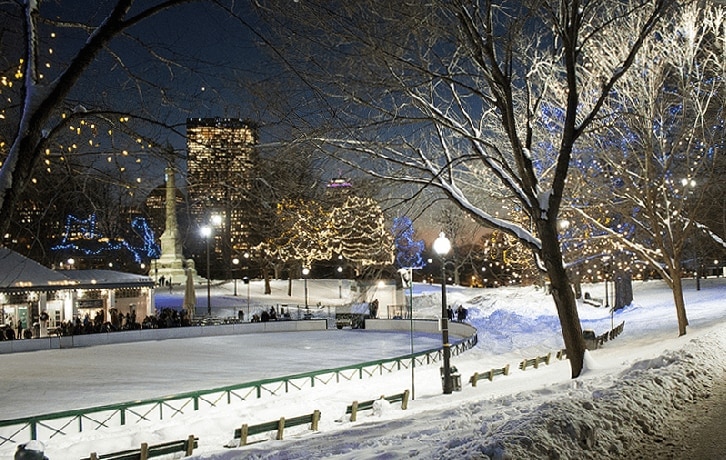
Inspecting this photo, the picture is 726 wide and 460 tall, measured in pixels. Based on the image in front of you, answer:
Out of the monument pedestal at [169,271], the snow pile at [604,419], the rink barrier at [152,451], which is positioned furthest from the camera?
the monument pedestal at [169,271]

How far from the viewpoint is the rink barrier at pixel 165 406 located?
14.4 m

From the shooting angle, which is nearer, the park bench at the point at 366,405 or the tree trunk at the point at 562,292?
the tree trunk at the point at 562,292

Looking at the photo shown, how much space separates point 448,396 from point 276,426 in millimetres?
5629

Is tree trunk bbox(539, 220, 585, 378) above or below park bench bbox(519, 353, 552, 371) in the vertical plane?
above

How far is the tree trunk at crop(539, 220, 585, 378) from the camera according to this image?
12.8 meters

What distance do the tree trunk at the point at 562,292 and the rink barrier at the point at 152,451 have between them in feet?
24.3

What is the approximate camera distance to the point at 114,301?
4069 cm

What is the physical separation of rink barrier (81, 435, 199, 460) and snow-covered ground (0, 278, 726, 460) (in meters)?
0.41

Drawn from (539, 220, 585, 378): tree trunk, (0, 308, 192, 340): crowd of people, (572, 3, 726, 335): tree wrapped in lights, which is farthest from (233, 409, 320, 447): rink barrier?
(0, 308, 192, 340): crowd of people

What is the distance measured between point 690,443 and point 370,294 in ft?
160

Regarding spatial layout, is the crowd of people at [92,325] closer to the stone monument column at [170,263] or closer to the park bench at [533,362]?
the stone monument column at [170,263]

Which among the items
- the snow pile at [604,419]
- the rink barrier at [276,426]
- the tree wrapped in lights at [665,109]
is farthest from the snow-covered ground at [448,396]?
the tree wrapped in lights at [665,109]

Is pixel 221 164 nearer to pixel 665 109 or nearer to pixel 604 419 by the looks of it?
pixel 604 419

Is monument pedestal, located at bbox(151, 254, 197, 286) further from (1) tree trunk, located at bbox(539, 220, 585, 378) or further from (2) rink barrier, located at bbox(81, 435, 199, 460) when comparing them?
(1) tree trunk, located at bbox(539, 220, 585, 378)
